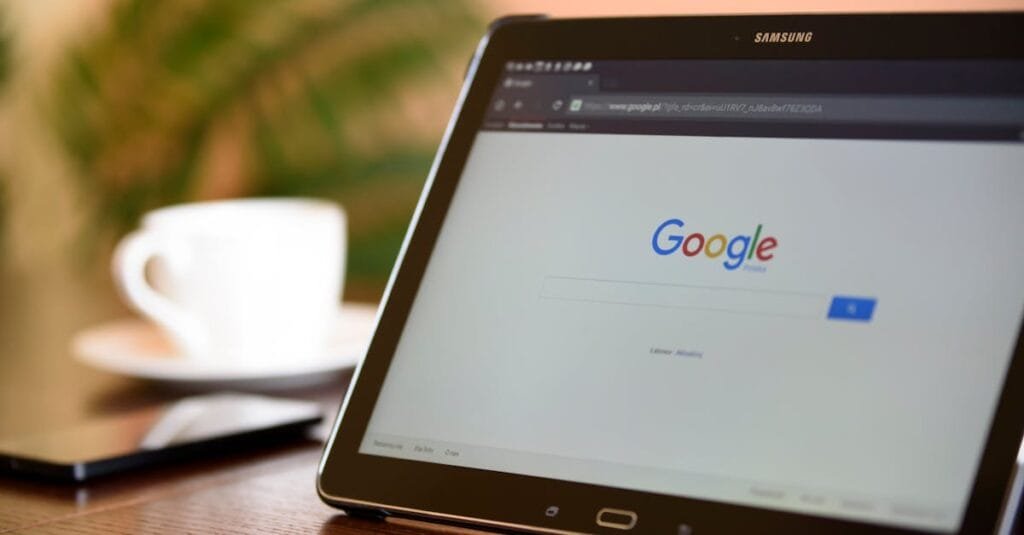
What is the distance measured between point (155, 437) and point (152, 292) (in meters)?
0.23

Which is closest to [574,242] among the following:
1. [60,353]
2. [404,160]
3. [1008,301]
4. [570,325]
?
[570,325]

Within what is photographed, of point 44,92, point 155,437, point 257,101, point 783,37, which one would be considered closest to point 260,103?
point 257,101

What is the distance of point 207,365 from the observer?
0.90 meters

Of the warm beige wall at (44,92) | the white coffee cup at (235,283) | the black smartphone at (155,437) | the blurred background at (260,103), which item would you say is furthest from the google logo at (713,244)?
the warm beige wall at (44,92)

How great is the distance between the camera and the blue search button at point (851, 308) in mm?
496

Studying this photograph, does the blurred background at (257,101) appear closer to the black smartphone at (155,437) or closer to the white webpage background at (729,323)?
the black smartphone at (155,437)

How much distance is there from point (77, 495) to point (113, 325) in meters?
0.46

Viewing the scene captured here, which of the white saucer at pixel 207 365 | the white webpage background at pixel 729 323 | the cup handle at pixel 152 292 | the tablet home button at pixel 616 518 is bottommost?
the white saucer at pixel 207 365

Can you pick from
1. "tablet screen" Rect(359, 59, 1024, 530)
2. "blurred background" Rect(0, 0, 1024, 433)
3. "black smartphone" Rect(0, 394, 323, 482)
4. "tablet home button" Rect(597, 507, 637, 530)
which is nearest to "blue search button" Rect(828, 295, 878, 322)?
"tablet screen" Rect(359, 59, 1024, 530)

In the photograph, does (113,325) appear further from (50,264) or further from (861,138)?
(50,264)

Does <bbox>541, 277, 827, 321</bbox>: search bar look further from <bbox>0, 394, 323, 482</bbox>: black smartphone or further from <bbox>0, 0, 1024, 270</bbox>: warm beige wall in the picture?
<bbox>0, 0, 1024, 270</bbox>: warm beige wall

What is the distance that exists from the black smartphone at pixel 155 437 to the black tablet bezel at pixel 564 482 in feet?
0.53

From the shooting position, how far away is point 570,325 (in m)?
0.54

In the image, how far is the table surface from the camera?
565 mm
